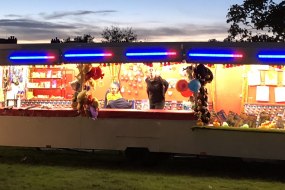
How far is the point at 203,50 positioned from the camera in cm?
1083

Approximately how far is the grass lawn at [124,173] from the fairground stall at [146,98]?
19.2 inches

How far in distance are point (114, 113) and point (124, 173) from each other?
1.28 meters

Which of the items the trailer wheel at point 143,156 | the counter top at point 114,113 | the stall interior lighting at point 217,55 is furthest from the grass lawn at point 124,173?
the stall interior lighting at point 217,55

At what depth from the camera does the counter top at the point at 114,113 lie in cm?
1111

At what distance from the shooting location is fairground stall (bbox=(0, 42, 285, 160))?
10.8m

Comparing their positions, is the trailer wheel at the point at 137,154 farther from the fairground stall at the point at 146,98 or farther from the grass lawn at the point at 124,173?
the grass lawn at the point at 124,173

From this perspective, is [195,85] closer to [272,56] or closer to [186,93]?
[186,93]

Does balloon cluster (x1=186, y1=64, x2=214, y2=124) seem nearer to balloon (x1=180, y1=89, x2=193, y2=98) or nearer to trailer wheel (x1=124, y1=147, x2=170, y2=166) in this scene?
balloon (x1=180, y1=89, x2=193, y2=98)

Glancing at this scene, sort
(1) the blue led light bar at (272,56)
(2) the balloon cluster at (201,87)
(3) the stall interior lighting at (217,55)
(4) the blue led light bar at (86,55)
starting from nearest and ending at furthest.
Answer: (1) the blue led light bar at (272,56)
(3) the stall interior lighting at (217,55)
(2) the balloon cluster at (201,87)
(4) the blue led light bar at (86,55)

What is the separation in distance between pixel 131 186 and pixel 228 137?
232cm

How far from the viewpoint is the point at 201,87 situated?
11.3m

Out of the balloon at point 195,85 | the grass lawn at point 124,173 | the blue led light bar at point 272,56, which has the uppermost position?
the blue led light bar at point 272,56

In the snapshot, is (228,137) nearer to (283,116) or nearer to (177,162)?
(283,116)

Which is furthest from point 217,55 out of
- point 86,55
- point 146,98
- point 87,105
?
point 87,105
